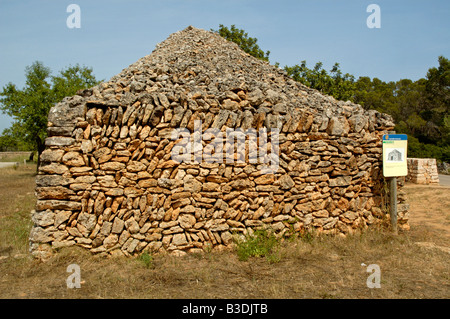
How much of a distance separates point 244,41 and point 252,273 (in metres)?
18.9

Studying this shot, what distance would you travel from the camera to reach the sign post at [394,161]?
6660 millimetres

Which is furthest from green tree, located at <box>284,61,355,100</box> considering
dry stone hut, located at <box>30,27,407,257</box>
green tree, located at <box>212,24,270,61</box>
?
dry stone hut, located at <box>30,27,407,257</box>

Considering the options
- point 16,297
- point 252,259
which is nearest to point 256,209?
point 252,259

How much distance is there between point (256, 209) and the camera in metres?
6.04

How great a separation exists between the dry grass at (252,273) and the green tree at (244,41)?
16.5m

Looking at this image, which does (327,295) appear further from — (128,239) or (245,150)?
(128,239)

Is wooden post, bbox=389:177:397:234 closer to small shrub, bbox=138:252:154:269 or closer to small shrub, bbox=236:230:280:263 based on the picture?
small shrub, bbox=236:230:280:263

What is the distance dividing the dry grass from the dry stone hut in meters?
0.32

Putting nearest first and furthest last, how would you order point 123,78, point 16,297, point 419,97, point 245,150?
1. point 16,297
2. point 245,150
3. point 123,78
4. point 419,97

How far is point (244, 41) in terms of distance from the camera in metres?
21.5

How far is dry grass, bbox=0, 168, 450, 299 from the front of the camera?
433cm

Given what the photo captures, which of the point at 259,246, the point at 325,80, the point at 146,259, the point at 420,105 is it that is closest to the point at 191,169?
the point at 146,259

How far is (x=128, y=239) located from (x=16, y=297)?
1.71 meters

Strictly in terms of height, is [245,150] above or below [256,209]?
above
